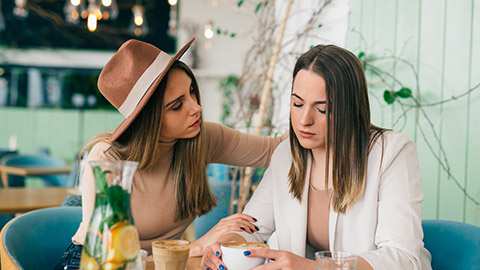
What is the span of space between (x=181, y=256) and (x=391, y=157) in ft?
2.43

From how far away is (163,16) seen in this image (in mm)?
8508

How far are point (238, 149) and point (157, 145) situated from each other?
46 centimetres

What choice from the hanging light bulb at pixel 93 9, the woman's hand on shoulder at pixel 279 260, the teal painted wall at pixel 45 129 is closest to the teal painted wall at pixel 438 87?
the woman's hand on shoulder at pixel 279 260

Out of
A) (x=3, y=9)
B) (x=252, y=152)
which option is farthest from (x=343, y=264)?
(x=3, y=9)

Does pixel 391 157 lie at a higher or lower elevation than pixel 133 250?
higher

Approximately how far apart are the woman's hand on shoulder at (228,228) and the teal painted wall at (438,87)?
981 mm

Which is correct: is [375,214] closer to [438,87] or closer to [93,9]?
[438,87]

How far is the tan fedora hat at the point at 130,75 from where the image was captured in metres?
1.65

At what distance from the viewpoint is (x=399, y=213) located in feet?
4.57

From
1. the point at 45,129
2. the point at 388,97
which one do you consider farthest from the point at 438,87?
the point at 45,129

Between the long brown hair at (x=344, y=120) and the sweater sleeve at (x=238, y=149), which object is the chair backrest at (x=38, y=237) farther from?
the long brown hair at (x=344, y=120)

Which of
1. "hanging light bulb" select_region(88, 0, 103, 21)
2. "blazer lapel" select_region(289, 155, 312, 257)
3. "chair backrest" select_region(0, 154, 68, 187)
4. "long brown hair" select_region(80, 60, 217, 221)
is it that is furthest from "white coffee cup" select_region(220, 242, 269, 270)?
"chair backrest" select_region(0, 154, 68, 187)

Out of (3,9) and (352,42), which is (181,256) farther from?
(3,9)

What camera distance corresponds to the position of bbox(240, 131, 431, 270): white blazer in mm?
1338
